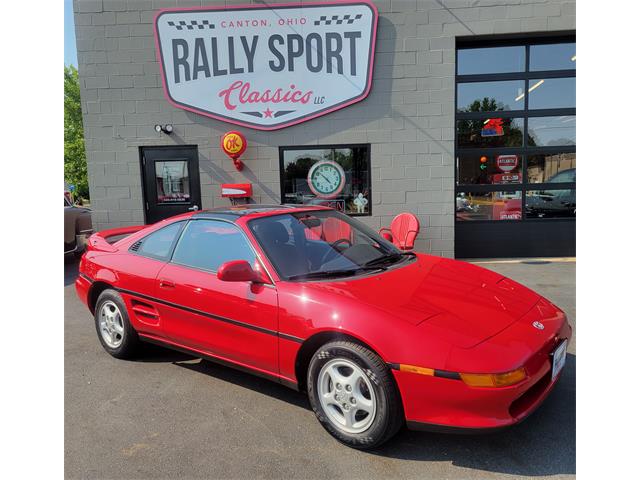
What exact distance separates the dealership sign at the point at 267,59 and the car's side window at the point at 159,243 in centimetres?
420

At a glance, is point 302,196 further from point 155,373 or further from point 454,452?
point 454,452

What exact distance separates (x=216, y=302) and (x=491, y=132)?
6708 millimetres

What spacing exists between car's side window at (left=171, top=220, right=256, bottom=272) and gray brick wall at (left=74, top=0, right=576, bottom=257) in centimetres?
422

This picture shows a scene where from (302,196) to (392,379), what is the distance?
5.71 metres

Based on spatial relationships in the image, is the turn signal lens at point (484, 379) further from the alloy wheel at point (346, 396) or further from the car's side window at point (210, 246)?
the car's side window at point (210, 246)

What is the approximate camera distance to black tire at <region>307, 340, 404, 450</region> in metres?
2.24

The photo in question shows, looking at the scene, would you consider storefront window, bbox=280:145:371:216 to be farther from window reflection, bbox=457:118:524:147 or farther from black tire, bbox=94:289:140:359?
black tire, bbox=94:289:140:359

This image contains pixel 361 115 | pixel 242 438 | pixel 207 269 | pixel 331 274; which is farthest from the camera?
pixel 361 115

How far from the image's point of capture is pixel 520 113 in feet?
25.4

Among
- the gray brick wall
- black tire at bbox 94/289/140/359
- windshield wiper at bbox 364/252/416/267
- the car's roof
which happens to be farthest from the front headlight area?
the gray brick wall

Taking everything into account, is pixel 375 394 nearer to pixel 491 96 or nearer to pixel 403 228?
pixel 403 228

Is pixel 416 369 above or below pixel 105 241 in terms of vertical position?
below

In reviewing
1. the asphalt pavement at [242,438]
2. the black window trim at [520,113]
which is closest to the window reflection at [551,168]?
the black window trim at [520,113]

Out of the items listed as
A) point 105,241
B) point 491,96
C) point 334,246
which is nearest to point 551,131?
point 491,96
